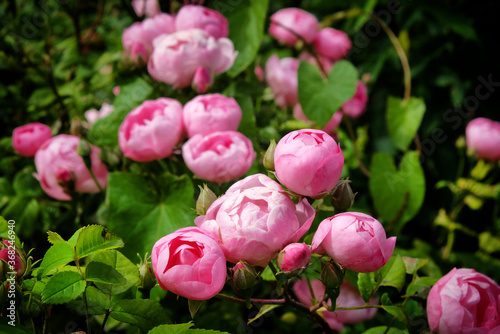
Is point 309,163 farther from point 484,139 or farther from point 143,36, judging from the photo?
point 484,139

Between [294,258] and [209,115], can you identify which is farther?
[209,115]

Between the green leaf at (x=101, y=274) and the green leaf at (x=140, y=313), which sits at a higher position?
the green leaf at (x=101, y=274)

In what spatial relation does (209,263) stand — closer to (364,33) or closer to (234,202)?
(234,202)

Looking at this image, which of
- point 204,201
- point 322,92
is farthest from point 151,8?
point 204,201

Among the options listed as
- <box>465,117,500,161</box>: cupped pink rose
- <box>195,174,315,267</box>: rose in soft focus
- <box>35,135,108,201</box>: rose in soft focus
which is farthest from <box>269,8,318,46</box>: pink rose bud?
<box>195,174,315,267</box>: rose in soft focus

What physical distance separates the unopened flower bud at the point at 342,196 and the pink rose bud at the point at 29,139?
1.77 feet

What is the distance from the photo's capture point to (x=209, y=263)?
37 cm

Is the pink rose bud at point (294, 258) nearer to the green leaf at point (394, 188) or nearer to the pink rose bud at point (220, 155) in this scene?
the pink rose bud at point (220, 155)

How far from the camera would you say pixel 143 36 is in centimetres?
76

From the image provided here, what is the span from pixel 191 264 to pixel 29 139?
1.61 feet

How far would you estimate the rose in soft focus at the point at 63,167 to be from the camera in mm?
651

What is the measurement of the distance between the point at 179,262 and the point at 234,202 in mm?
74

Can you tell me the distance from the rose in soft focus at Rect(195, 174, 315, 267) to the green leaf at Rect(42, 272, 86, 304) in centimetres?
12

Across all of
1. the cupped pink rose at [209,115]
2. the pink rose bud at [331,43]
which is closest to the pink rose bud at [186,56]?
the cupped pink rose at [209,115]
